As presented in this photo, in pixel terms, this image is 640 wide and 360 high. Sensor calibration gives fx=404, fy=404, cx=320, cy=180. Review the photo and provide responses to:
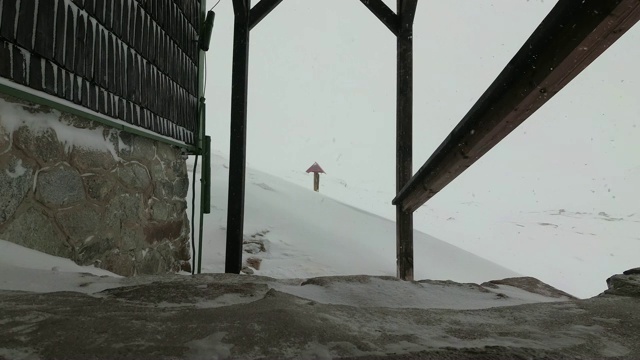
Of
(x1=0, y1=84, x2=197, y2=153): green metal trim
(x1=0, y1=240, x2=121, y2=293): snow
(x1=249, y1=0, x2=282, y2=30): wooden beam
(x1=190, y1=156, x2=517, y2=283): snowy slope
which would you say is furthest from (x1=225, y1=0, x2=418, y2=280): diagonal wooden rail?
(x1=0, y1=240, x2=121, y2=293): snow

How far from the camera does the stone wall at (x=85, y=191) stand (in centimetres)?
177

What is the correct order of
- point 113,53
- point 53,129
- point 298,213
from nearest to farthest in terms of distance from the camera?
point 53,129, point 113,53, point 298,213

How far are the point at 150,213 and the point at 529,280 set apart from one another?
260 cm

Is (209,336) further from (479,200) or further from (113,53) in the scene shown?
(479,200)

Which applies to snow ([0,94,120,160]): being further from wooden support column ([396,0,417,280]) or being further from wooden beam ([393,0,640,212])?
wooden support column ([396,0,417,280])

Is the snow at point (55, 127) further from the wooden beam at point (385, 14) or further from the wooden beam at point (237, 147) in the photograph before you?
the wooden beam at point (385, 14)

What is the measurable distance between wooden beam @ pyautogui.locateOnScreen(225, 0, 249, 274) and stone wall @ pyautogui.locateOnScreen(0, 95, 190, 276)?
1.71 feet

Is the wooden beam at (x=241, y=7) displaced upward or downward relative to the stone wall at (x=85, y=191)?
upward

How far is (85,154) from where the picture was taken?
226cm

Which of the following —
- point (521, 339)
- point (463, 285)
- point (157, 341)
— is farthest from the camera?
point (463, 285)

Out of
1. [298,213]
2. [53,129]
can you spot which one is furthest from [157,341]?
[298,213]

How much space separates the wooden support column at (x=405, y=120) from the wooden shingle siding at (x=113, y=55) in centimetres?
197

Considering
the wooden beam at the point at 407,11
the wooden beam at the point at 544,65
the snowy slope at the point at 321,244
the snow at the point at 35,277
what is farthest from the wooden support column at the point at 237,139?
the wooden beam at the point at 544,65

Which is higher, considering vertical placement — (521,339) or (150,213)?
(150,213)
